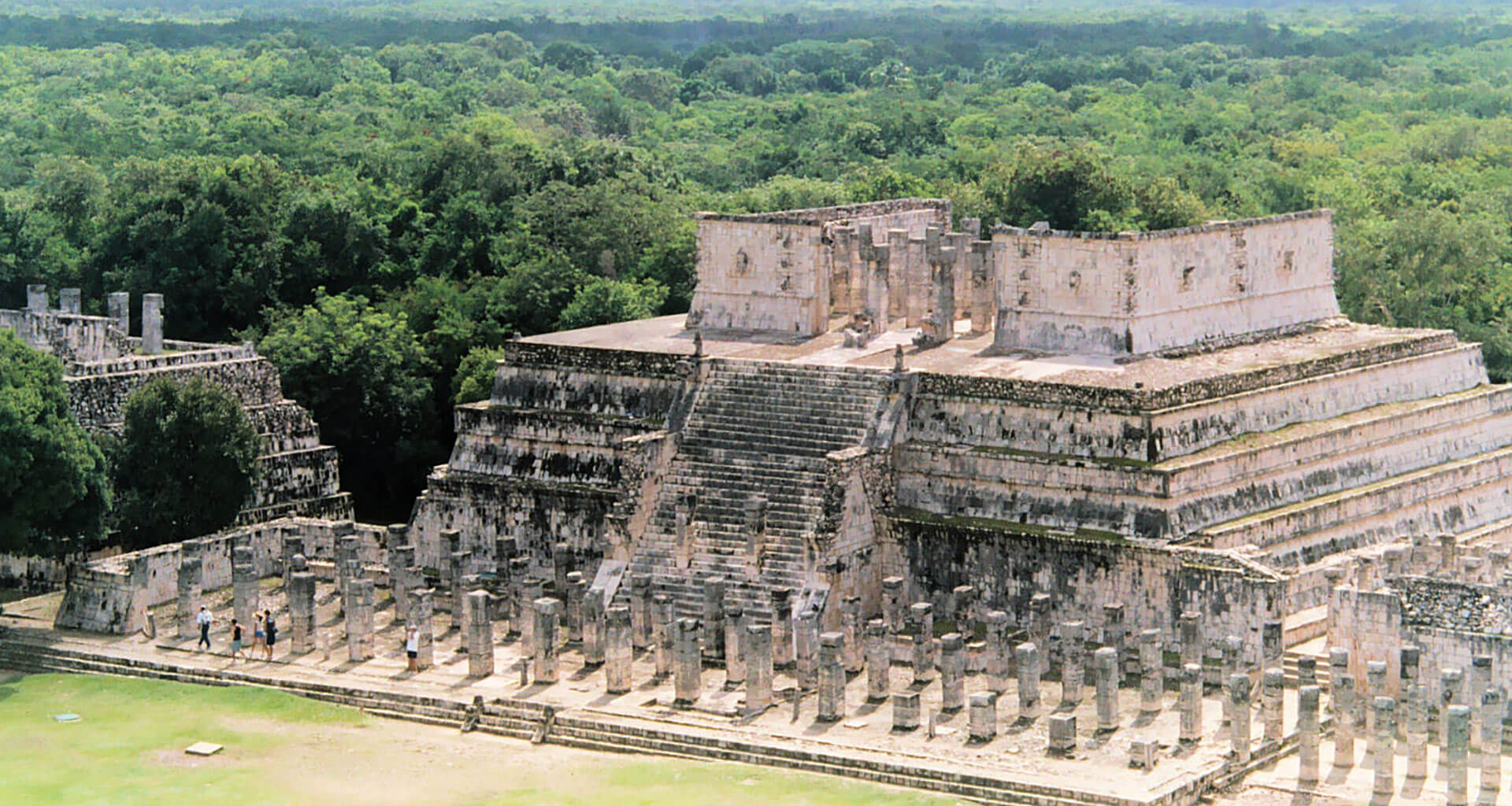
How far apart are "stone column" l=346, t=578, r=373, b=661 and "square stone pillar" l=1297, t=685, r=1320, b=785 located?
1809 cm

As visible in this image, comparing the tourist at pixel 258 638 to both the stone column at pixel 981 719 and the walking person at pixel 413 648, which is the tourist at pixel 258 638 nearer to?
the walking person at pixel 413 648

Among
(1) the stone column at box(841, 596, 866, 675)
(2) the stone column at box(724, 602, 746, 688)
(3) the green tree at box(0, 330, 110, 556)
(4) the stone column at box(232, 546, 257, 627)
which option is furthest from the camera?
(4) the stone column at box(232, 546, 257, 627)

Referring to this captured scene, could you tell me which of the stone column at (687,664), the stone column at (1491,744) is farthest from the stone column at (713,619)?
the stone column at (1491,744)

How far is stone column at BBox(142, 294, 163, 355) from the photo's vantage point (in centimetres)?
6569

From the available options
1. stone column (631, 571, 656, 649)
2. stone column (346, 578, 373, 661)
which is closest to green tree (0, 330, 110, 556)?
stone column (346, 578, 373, 661)

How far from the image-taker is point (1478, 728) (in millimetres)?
42750

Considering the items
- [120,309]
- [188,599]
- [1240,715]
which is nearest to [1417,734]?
[1240,715]

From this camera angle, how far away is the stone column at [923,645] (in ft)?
159

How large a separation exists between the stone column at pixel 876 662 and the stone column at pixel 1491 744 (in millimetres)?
10437

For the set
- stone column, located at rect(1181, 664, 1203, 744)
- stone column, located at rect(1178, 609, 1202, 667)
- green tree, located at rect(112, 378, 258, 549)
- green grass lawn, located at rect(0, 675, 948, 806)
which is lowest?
green grass lawn, located at rect(0, 675, 948, 806)

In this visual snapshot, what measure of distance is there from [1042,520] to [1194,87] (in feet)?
458

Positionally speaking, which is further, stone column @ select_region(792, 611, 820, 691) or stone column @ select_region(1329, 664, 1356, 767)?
stone column @ select_region(792, 611, 820, 691)

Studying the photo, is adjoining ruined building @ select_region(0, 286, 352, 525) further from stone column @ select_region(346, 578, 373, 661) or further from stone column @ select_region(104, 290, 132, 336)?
stone column @ select_region(346, 578, 373, 661)

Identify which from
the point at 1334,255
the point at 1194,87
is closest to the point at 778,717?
the point at 1334,255
